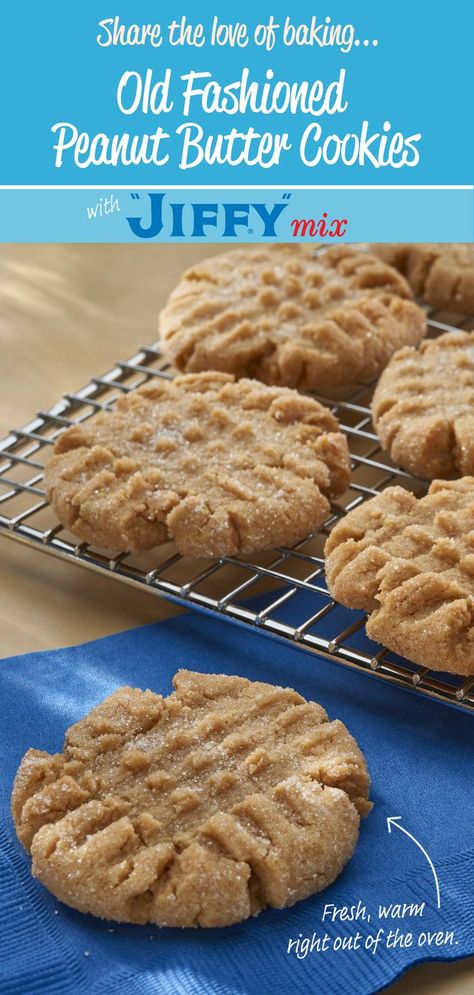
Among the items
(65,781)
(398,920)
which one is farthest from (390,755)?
(65,781)

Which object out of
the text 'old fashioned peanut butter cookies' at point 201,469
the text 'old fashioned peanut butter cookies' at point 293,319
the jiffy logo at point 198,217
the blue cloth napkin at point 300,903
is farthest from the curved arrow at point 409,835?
the jiffy logo at point 198,217

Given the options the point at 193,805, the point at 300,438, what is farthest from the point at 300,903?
the point at 300,438

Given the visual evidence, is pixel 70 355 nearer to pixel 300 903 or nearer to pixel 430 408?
pixel 430 408

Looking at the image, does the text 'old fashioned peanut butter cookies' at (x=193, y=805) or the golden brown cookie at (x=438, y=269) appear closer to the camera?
the text 'old fashioned peanut butter cookies' at (x=193, y=805)

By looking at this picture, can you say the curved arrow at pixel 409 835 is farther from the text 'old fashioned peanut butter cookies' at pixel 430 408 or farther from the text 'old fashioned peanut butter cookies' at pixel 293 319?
the text 'old fashioned peanut butter cookies' at pixel 293 319

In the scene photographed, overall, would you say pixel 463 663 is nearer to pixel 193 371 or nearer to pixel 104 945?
pixel 104 945

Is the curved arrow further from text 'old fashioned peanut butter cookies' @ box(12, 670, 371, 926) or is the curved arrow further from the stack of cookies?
the stack of cookies

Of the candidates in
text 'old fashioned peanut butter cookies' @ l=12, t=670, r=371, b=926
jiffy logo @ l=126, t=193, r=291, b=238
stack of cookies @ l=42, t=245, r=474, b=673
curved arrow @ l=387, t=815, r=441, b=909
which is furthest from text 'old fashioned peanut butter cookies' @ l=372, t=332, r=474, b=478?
curved arrow @ l=387, t=815, r=441, b=909
